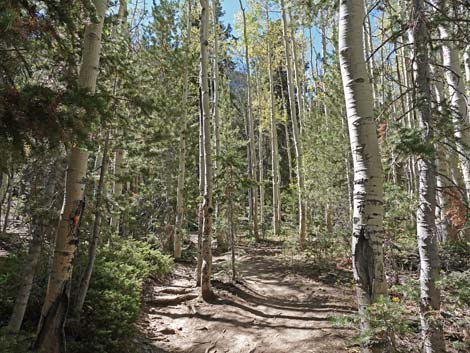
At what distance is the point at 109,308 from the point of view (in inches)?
200

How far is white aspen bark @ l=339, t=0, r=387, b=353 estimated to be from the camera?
112 inches

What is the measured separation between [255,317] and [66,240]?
3628 millimetres

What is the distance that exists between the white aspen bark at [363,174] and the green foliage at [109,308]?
335 cm

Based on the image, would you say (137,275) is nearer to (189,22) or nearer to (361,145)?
(361,145)

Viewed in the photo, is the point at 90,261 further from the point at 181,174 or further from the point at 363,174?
the point at 181,174

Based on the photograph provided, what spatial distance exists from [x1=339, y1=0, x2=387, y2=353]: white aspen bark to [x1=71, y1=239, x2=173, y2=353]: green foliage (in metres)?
3.35

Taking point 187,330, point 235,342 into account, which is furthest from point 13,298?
point 235,342

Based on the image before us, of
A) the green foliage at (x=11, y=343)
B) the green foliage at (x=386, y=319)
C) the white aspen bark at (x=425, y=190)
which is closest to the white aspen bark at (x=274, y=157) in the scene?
the white aspen bark at (x=425, y=190)

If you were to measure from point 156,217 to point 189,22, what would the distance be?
6684mm

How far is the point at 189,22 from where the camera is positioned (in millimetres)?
11117

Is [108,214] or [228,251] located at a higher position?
[108,214]

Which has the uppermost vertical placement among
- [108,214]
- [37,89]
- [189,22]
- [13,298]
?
[189,22]

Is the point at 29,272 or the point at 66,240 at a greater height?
the point at 66,240

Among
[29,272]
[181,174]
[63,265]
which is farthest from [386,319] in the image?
[181,174]
